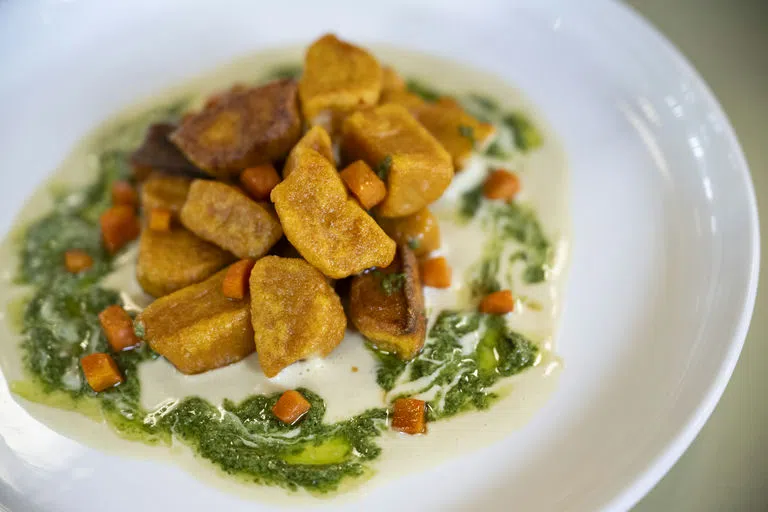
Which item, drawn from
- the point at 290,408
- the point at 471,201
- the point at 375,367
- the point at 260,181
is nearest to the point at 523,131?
the point at 471,201

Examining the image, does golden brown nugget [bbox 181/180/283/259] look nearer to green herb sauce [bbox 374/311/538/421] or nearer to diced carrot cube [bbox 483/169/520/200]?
green herb sauce [bbox 374/311/538/421]

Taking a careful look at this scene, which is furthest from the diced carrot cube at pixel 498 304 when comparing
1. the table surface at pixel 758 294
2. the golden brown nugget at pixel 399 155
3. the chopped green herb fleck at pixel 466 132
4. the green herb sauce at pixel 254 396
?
the table surface at pixel 758 294

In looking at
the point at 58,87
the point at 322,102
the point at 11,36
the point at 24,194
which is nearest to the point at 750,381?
the point at 322,102

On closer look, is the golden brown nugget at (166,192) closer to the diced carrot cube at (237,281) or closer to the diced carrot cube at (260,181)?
the diced carrot cube at (260,181)

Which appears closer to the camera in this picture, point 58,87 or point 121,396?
point 121,396

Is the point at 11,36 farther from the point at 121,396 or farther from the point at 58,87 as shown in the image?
the point at 121,396

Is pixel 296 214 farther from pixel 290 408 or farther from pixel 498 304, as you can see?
pixel 498 304

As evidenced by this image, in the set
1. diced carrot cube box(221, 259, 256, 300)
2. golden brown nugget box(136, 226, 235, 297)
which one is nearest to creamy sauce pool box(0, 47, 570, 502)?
golden brown nugget box(136, 226, 235, 297)
